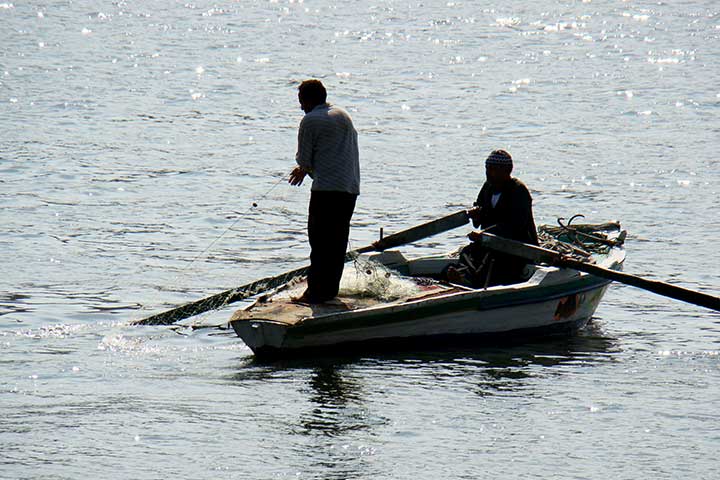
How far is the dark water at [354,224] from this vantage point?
8727 millimetres

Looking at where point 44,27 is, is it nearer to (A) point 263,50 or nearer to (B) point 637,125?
(A) point 263,50

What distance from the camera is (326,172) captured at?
33.8ft

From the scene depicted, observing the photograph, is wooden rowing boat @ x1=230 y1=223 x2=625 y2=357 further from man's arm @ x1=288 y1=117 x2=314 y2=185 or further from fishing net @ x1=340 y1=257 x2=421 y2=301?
man's arm @ x1=288 y1=117 x2=314 y2=185

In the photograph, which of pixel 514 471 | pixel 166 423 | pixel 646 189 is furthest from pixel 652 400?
pixel 646 189

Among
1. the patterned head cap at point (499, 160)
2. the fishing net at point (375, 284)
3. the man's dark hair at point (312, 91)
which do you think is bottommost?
the fishing net at point (375, 284)

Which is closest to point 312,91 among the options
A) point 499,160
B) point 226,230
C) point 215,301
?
point 499,160

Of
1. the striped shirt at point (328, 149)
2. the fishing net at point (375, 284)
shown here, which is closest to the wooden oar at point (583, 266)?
the fishing net at point (375, 284)

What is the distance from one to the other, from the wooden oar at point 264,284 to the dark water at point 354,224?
27 cm

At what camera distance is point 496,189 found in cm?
1129

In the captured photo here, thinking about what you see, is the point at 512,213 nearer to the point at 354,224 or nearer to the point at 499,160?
the point at 499,160

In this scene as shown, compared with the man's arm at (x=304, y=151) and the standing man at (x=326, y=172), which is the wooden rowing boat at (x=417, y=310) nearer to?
the standing man at (x=326, y=172)

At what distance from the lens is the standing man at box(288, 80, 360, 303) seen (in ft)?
33.6

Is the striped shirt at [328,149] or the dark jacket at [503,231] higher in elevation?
the striped shirt at [328,149]

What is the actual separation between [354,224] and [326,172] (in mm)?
7205
